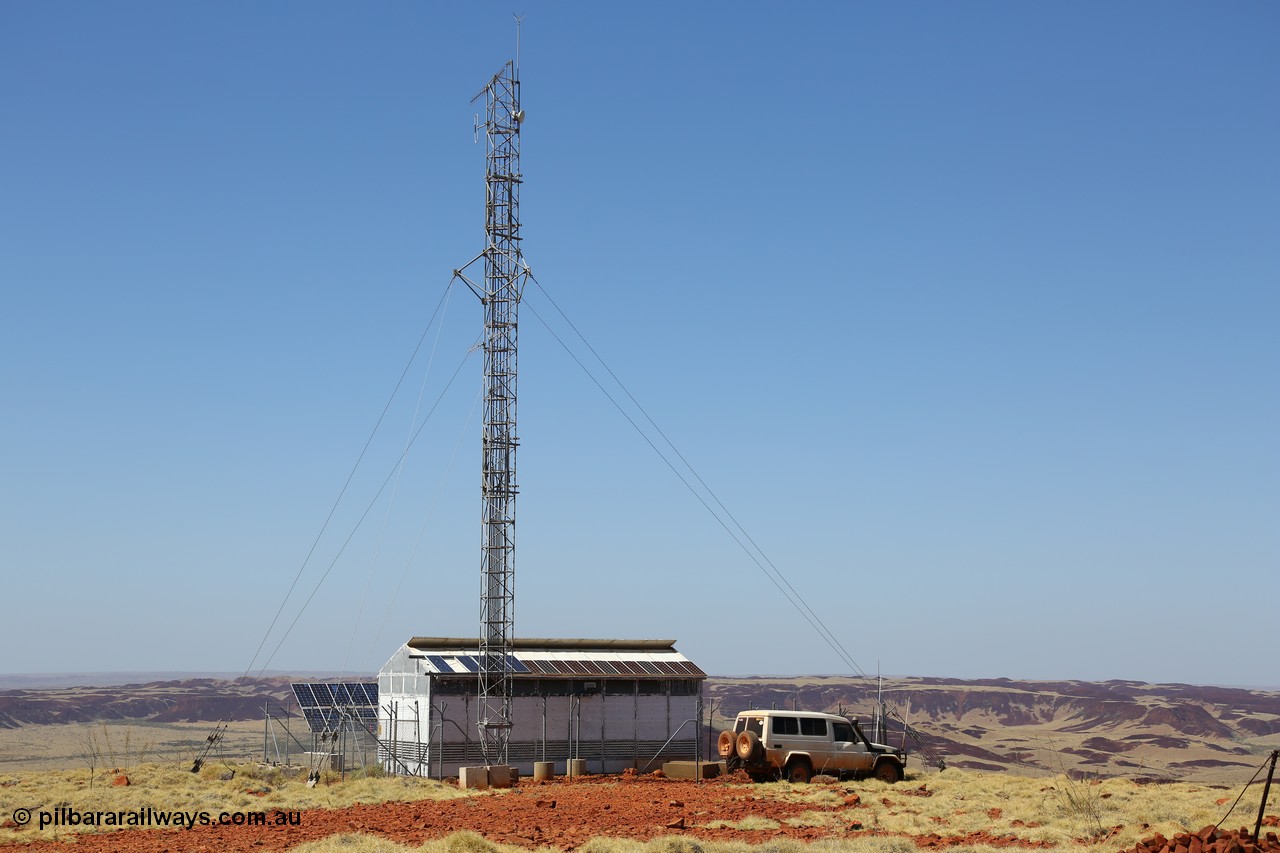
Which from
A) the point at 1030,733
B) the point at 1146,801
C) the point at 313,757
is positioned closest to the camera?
the point at 1146,801

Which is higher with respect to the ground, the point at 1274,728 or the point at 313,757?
the point at 313,757

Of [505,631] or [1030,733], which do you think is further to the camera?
[1030,733]

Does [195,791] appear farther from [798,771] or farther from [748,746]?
[798,771]

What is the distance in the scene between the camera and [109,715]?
600 ft

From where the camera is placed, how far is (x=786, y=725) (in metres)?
40.6

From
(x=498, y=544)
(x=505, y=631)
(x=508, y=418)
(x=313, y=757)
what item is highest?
(x=508, y=418)

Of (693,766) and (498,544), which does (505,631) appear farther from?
(693,766)

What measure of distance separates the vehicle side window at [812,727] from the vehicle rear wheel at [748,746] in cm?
161

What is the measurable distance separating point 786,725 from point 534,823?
12.2m

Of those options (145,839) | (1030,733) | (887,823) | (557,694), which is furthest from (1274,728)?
(145,839)

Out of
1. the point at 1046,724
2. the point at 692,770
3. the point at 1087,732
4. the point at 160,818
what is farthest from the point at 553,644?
the point at 1046,724

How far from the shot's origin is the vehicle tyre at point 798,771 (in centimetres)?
3972

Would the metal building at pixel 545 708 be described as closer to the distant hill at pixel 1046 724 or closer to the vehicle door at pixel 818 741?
the vehicle door at pixel 818 741

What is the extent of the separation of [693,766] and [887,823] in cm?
1260
